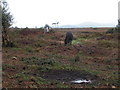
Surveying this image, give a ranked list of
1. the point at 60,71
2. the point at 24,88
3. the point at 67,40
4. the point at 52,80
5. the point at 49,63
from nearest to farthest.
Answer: the point at 24,88
the point at 52,80
the point at 60,71
the point at 49,63
the point at 67,40

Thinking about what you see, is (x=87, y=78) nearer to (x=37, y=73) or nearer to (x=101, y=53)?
(x=37, y=73)

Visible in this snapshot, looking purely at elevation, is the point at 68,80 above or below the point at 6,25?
below

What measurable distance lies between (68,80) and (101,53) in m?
6.90

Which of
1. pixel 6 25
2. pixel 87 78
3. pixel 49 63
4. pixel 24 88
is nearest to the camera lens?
pixel 24 88

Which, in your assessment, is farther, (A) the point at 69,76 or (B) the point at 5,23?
(B) the point at 5,23

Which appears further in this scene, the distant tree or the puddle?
the distant tree

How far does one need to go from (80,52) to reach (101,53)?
1152 millimetres

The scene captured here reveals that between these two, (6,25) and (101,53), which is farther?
(6,25)

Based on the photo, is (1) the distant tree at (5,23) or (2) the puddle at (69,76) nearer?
(2) the puddle at (69,76)

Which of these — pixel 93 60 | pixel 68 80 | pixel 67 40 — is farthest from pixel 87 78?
pixel 67 40

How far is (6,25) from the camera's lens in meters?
14.6

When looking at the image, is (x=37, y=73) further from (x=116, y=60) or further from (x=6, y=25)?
(x=6, y=25)

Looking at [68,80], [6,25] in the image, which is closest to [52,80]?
[68,80]

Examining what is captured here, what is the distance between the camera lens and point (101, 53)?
535 inches
